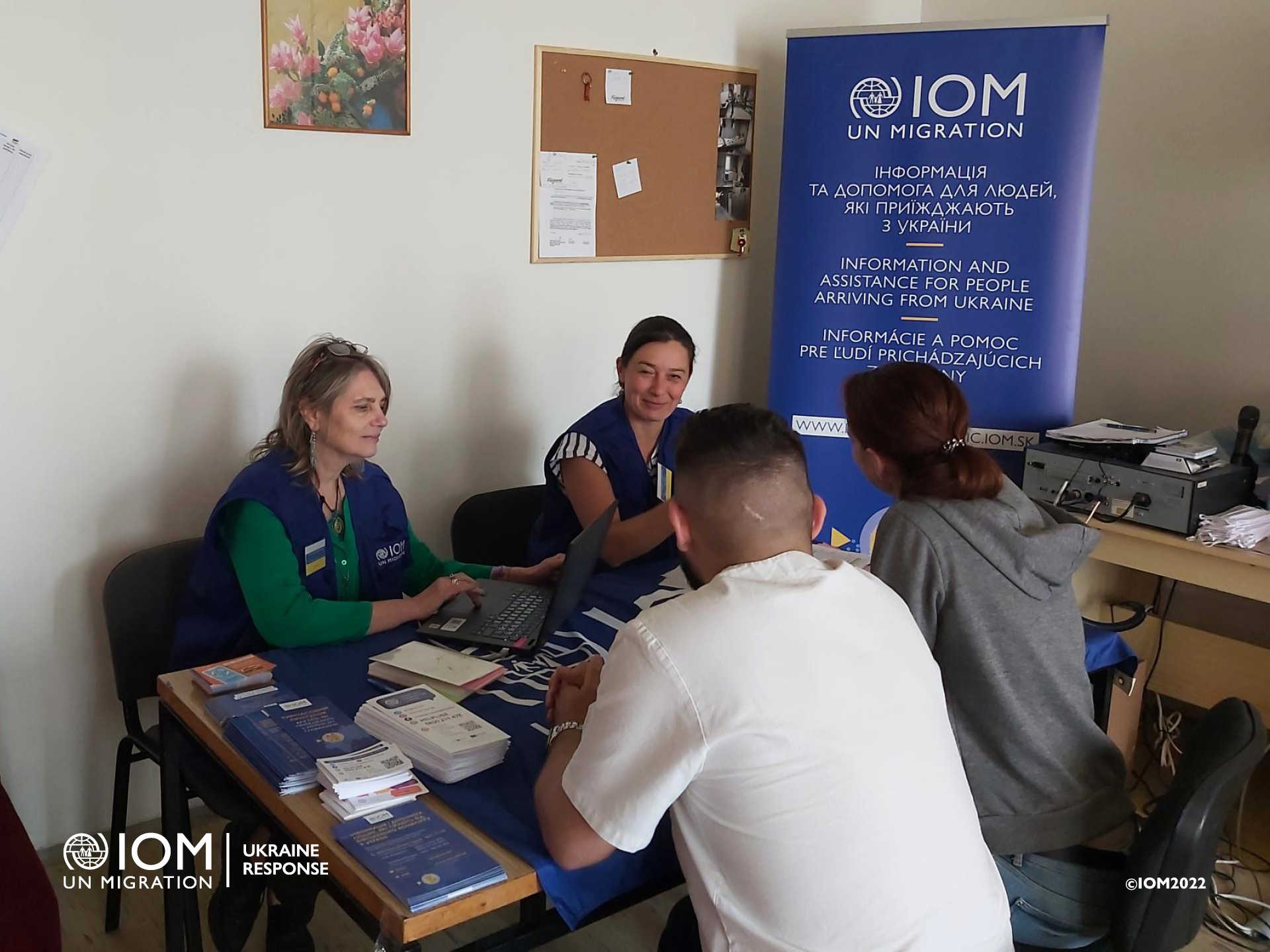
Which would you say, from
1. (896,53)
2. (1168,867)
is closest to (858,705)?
(1168,867)

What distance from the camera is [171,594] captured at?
7.88ft

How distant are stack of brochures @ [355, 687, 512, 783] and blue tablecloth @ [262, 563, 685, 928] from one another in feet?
0.06

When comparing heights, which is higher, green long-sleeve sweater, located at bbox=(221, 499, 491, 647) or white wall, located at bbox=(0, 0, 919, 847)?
white wall, located at bbox=(0, 0, 919, 847)

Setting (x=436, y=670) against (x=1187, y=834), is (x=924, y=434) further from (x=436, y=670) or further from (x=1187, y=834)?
(x=436, y=670)

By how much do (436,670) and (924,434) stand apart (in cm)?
86

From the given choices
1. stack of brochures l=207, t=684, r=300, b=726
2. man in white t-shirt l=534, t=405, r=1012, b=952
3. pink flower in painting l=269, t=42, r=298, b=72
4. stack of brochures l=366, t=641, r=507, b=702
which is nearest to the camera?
man in white t-shirt l=534, t=405, r=1012, b=952

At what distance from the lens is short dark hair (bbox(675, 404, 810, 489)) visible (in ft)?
4.54

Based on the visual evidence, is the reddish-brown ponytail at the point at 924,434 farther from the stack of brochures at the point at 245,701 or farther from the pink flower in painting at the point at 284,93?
the pink flower in painting at the point at 284,93

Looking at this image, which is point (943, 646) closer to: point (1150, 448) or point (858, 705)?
point (858, 705)

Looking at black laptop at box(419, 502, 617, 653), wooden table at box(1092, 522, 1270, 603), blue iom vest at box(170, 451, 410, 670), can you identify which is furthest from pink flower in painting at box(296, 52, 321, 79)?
Answer: wooden table at box(1092, 522, 1270, 603)

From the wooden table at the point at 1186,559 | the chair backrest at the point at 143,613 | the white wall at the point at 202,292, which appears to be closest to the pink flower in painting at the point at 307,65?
the white wall at the point at 202,292

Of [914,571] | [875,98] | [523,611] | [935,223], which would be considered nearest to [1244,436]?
[935,223]

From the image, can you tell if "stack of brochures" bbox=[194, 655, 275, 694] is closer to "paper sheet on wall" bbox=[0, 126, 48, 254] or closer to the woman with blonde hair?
the woman with blonde hair

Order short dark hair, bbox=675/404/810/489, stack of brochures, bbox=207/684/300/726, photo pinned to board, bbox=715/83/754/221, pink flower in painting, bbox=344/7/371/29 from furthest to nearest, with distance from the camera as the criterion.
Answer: photo pinned to board, bbox=715/83/754/221, pink flower in painting, bbox=344/7/371/29, stack of brochures, bbox=207/684/300/726, short dark hair, bbox=675/404/810/489
